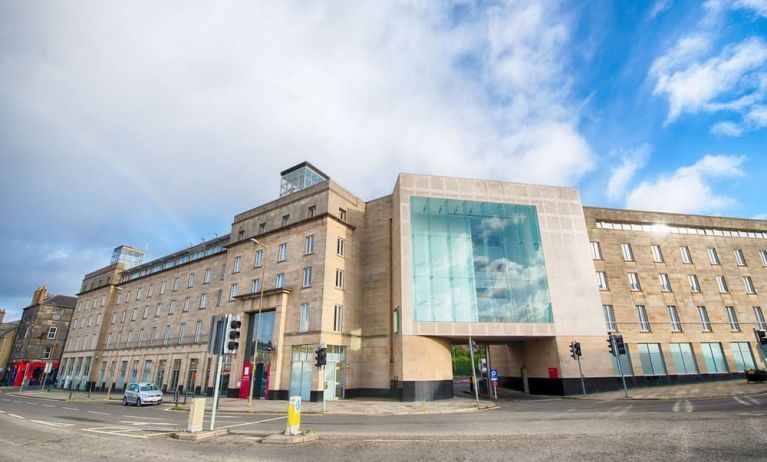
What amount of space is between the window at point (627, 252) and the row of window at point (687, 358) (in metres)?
8.14

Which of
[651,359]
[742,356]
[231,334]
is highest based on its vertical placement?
[231,334]

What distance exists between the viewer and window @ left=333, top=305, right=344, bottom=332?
98.0 feet

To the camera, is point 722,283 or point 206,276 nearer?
point 722,283

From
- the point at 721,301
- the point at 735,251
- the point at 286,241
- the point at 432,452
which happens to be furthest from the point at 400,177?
the point at 735,251

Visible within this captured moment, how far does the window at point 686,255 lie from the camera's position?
37.6 metres

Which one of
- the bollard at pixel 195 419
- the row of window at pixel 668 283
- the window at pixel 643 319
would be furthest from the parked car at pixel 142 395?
the window at pixel 643 319

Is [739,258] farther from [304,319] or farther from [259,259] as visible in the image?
[259,259]

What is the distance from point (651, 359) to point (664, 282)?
8030 millimetres

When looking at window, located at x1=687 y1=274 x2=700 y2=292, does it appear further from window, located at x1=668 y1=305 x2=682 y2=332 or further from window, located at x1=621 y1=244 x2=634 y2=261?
window, located at x1=621 y1=244 x2=634 y2=261

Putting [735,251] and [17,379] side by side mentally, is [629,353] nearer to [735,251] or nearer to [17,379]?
[735,251]

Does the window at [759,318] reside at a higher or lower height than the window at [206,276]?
lower

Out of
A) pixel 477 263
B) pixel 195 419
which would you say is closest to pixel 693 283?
pixel 477 263

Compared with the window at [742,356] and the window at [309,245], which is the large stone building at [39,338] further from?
the window at [742,356]

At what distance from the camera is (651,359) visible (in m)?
33.3
